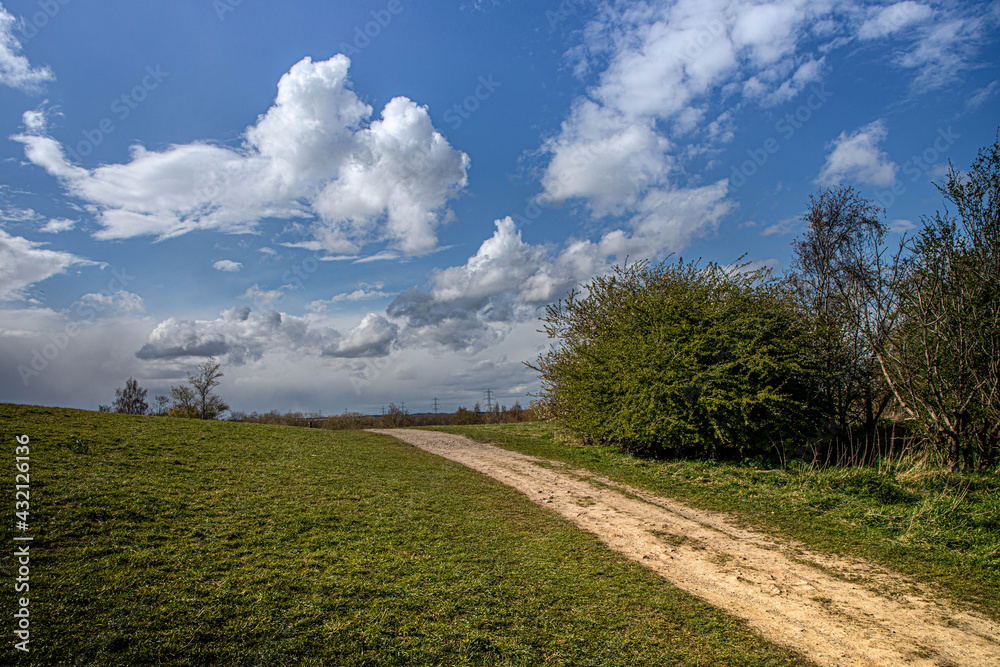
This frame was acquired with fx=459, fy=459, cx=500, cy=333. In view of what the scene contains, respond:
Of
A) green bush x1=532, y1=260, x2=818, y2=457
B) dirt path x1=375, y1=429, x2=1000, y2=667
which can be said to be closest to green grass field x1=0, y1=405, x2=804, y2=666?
dirt path x1=375, y1=429, x2=1000, y2=667

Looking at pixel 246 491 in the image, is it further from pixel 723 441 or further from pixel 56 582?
pixel 723 441

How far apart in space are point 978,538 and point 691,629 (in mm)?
5654

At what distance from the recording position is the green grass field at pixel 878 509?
6230mm

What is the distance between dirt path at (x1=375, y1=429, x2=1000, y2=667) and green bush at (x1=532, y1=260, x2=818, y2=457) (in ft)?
15.3

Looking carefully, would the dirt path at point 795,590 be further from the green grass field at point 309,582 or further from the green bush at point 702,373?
the green bush at point 702,373

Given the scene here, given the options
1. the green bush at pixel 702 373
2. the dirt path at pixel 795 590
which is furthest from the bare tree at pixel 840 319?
the dirt path at pixel 795 590

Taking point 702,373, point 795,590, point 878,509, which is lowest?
point 795,590

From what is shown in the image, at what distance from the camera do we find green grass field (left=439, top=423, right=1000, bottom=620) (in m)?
6.23

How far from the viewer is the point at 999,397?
11336mm

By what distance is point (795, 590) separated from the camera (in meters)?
5.64

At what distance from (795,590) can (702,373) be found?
8.55 m

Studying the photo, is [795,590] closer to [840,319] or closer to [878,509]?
[878,509]

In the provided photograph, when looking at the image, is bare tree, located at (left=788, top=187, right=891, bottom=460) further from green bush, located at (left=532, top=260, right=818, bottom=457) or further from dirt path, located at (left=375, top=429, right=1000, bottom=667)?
dirt path, located at (left=375, top=429, right=1000, bottom=667)

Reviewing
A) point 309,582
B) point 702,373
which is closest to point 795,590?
point 309,582
